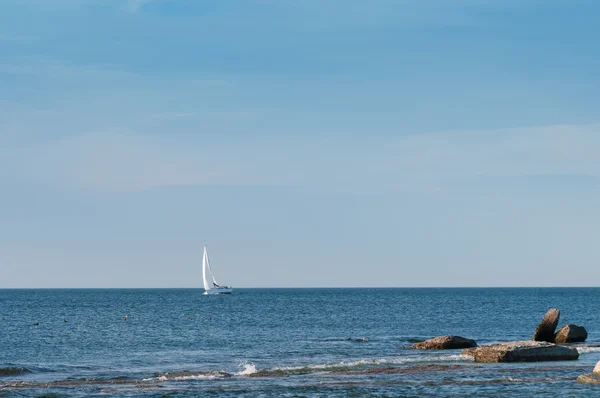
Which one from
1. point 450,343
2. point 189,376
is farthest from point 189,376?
point 450,343

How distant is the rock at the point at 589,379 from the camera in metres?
41.8

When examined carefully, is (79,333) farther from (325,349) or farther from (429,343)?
(429,343)

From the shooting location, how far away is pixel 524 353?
52.7 meters

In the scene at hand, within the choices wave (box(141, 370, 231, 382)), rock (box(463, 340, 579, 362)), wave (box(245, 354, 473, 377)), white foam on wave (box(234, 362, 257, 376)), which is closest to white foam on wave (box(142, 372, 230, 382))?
wave (box(141, 370, 231, 382))

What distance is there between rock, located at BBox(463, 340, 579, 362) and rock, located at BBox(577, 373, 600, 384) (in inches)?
399

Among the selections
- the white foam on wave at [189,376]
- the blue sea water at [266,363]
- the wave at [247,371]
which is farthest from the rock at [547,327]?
the white foam on wave at [189,376]

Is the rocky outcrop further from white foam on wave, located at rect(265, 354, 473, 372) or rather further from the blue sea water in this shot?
white foam on wave, located at rect(265, 354, 473, 372)

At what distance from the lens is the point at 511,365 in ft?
168

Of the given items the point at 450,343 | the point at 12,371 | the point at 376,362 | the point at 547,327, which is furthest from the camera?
the point at 547,327

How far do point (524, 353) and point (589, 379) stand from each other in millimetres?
10779

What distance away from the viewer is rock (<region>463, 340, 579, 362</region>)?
52.7 m

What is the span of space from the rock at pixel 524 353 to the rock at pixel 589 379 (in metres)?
10.1

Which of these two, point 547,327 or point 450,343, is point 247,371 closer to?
point 450,343

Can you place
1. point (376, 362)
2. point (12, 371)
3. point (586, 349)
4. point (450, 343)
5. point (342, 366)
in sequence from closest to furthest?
point (342, 366), point (12, 371), point (376, 362), point (586, 349), point (450, 343)
